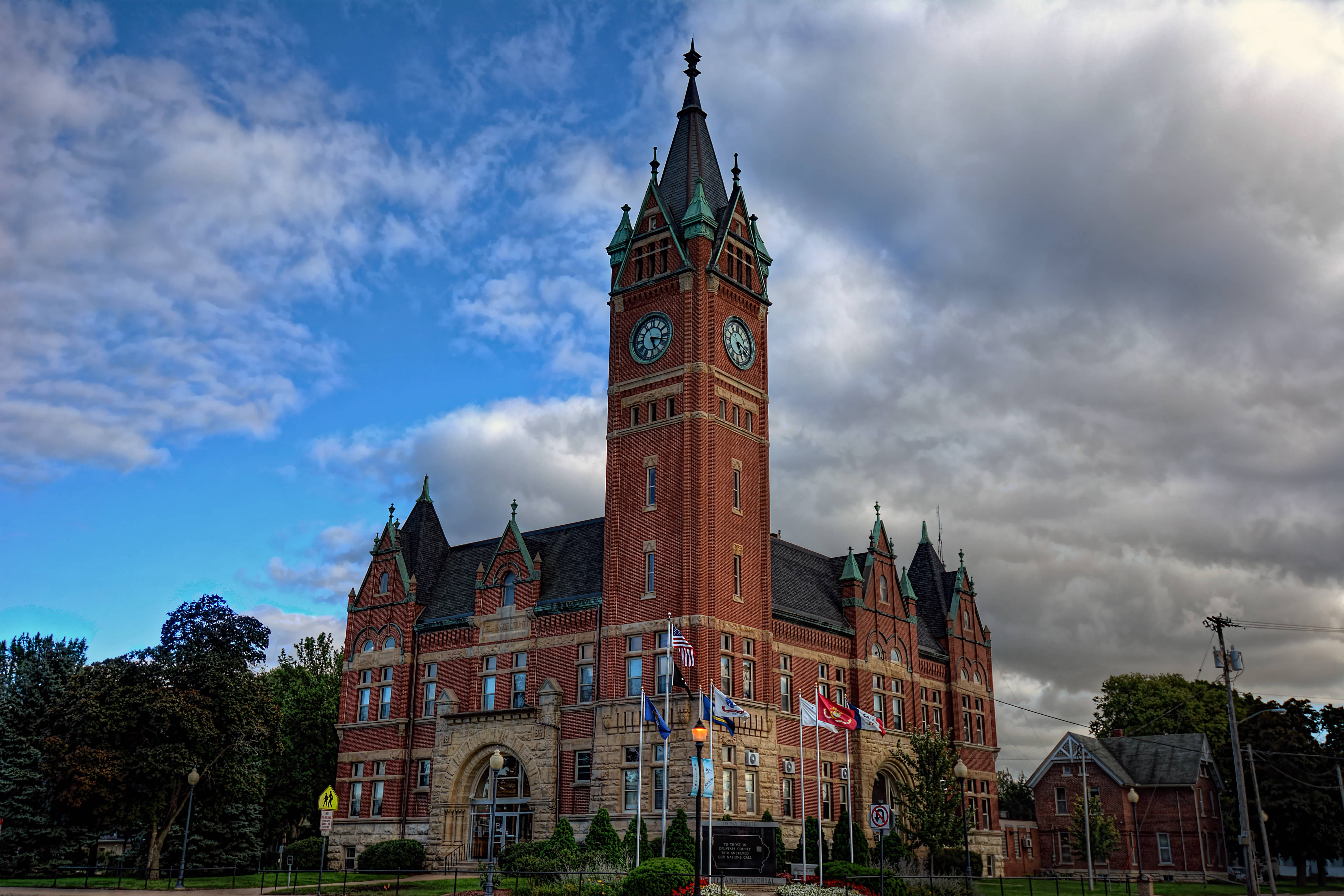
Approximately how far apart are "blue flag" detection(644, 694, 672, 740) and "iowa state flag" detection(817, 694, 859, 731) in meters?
6.36

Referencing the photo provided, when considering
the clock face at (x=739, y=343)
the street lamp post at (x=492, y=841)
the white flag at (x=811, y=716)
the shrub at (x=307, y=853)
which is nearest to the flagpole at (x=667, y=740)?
the white flag at (x=811, y=716)

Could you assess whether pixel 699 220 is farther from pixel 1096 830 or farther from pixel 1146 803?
pixel 1146 803

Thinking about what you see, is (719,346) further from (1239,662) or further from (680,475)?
(1239,662)

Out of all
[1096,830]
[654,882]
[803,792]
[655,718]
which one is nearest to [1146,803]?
[1096,830]

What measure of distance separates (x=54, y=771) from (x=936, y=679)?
47.9 metres

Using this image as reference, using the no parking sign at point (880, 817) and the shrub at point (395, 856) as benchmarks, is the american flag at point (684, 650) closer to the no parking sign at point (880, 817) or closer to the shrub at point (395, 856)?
the no parking sign at point (880, 817)

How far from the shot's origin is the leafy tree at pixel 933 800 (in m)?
50.0

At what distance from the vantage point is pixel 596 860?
42469 mm

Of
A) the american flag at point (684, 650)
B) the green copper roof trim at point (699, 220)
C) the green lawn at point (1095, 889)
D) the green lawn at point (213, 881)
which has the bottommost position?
the green lawn at point (1095, 889)

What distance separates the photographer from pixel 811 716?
46.7 meters

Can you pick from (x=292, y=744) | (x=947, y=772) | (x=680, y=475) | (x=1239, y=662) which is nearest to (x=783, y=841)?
(x=947, y=772)

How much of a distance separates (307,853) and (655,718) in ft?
84.9

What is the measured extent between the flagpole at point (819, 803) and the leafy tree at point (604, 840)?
25.5ft

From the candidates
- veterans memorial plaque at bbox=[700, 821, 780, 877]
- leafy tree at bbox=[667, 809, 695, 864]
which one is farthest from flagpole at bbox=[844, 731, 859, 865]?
veterans memorial plaque at bbox=[700, 821, 780, 877]
